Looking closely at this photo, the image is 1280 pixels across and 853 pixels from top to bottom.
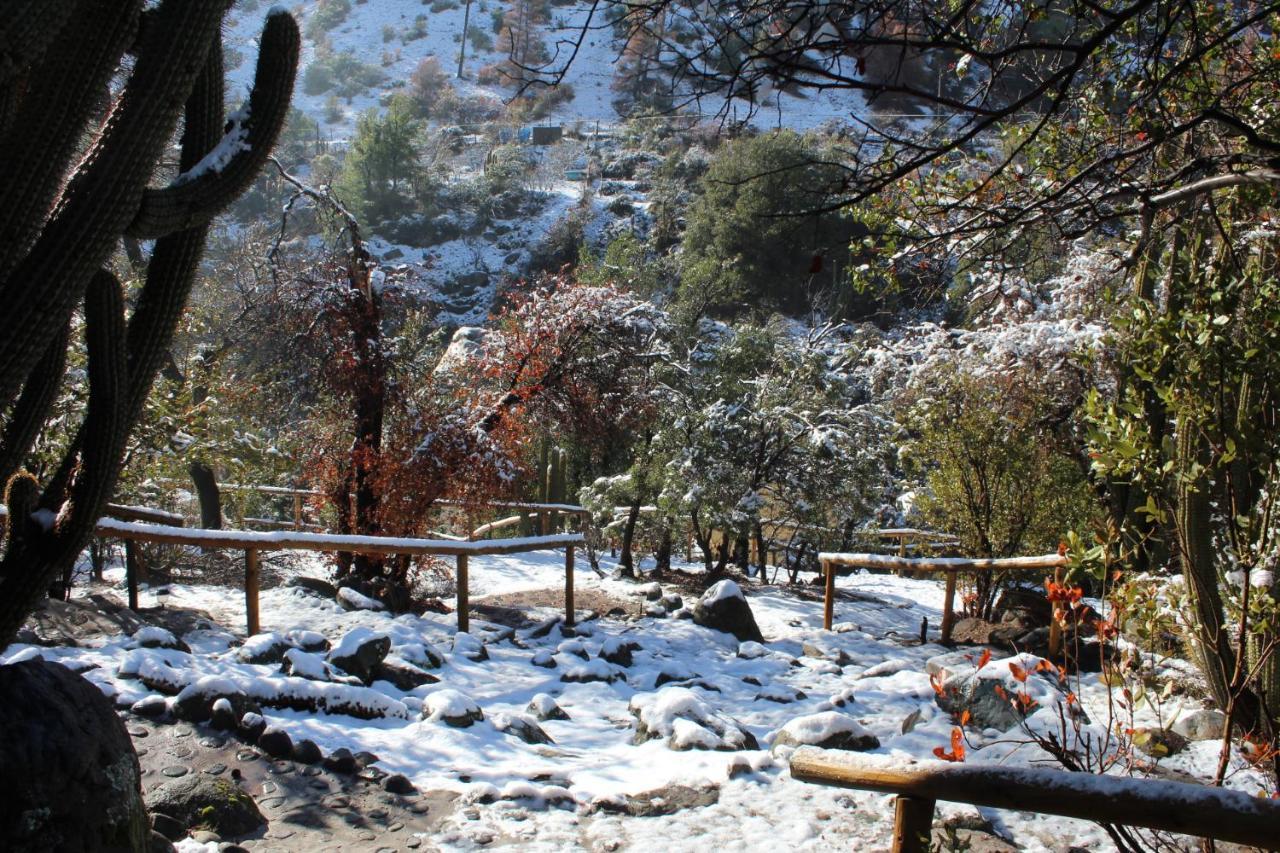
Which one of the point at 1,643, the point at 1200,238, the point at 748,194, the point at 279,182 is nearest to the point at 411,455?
the point at 1,643

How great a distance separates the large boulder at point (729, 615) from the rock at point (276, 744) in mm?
4851

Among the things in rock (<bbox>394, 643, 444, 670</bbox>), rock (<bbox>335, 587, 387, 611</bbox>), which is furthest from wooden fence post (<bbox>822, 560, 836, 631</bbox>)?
rock (<bbox>335, 587, 387, 611</bbox>)

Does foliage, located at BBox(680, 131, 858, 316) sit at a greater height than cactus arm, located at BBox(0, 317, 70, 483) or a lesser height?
greater

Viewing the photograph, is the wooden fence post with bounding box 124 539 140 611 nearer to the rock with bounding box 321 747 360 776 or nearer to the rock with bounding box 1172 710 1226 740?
the rock with bounding box 321 747 360 776

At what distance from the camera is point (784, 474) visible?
39.4 ft

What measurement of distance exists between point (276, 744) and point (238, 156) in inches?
114

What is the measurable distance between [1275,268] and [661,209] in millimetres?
31136

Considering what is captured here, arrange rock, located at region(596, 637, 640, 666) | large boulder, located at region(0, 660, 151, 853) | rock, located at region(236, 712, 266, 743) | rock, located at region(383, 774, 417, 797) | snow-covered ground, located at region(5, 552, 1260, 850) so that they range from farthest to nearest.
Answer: rock, located at region(596, 637, 640, 666) → rock, located at region(236, 712, 266, 743) → rock, located at region(383, 774, 417, 797) → snow-covered ground, located at region(5, 552, 1260, 850) → large boulder, located at region(0, 660, 151, 853)

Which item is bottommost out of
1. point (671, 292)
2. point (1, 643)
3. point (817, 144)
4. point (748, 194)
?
point (1, 643)

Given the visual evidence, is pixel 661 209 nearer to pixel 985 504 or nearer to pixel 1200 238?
pixel 985 504

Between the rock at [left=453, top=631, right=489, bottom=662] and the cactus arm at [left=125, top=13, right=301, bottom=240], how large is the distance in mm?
4571

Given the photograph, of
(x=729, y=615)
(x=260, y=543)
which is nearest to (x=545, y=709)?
(x=260, y=543)

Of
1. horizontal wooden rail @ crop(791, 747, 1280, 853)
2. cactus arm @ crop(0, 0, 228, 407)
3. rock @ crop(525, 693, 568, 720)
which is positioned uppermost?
cactus arm @ crop(0, 0, 228, 407)

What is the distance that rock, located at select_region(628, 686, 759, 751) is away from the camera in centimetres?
534
